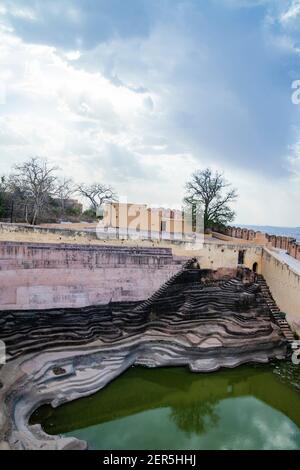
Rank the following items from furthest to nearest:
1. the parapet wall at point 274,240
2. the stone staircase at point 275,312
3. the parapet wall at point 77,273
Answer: the parapet wall at point 274,240, the stone staircase at point 275,312, the parapet wall at point 77,273

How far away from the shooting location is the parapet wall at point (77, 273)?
9.56m

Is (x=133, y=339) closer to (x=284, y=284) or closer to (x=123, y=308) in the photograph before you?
(x=123, y=308)

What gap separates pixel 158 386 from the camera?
27.6 ft

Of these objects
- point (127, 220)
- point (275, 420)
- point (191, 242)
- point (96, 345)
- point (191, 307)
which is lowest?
point (275, 420)

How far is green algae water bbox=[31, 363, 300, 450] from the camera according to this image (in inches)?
256

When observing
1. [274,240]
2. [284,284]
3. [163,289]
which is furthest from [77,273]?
[274,240]

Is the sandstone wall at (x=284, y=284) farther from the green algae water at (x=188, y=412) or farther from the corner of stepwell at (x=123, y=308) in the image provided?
the green algae water at (x=188, y=412)

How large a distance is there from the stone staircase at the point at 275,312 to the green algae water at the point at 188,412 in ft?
4.78

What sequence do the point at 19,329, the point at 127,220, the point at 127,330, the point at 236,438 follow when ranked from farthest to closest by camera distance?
1. the point at 127,220
2. the point at 127,330
3. the point at 19,329
4. the point at 236,438

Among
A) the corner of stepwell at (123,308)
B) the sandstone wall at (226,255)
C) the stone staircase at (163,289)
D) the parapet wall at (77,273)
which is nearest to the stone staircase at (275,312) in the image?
the corner of stepwell at (123,308)

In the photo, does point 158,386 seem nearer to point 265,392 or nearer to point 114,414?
point 114,414

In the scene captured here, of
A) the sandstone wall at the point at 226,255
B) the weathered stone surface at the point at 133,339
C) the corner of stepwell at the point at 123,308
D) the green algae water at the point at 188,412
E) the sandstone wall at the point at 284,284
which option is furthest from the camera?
the sandstone wall at the point at 226,255

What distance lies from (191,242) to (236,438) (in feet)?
21.3

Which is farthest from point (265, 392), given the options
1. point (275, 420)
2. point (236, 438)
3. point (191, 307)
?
point (191, 307)
